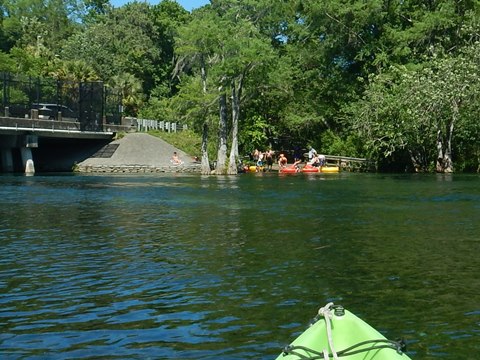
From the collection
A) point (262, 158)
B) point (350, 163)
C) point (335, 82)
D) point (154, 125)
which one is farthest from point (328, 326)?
point (154, 125)

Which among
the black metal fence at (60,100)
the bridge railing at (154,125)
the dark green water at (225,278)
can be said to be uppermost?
the black metal fence at (60,100)

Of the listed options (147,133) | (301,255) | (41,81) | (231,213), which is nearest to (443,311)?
(301,255)

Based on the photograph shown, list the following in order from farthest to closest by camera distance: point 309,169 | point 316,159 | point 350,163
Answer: point 350,163 → point 316,159 → point 309,169

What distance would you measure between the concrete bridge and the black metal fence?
905 millimetres

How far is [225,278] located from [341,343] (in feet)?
23.6

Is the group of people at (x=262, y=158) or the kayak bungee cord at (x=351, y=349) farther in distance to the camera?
the group of people at (x=262, y=158)

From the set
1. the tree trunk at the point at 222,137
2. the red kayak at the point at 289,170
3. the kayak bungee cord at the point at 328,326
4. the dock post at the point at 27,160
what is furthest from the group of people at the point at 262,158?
the kayak bungee cord at the point at 328,326

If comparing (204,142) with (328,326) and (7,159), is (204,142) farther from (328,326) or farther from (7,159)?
(328,326)

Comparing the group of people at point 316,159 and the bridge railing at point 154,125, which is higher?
the bridge railing at point 154,125

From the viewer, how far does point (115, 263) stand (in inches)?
608

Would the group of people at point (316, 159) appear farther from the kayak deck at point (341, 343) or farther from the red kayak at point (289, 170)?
the kayak deck at point (341, 343)

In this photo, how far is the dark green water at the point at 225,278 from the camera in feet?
31.4

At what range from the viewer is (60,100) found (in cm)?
6819

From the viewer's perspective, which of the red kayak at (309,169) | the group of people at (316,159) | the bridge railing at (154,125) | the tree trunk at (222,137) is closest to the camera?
the tree trunk at (222,137)
